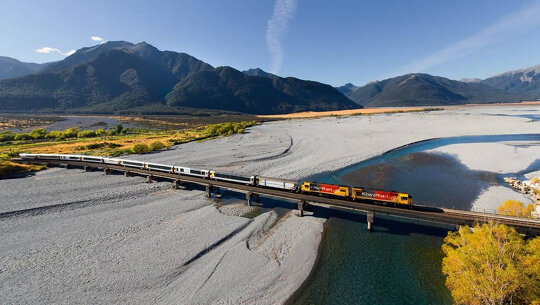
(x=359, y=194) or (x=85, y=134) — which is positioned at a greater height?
(x=85, y=134)

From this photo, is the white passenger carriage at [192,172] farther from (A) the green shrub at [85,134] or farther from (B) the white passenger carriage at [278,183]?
(A) the green shrub at [85,134]

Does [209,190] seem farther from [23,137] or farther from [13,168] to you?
[23,137]

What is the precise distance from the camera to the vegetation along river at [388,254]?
25.3 m

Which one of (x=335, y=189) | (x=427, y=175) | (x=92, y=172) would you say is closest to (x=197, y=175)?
(x=335, y=189)

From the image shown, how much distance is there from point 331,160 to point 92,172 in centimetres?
6600

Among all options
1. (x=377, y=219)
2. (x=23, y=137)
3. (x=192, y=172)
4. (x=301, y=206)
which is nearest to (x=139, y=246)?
(x=192, y=172)

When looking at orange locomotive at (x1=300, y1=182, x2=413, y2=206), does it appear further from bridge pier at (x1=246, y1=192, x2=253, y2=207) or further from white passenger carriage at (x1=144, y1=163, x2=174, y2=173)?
white passenger carriage at (x1=144, y1=163, x2=174, y2=173)

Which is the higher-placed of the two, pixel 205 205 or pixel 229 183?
pixel 229 183

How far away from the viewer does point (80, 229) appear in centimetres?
3612

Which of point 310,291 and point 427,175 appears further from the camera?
point 427,175

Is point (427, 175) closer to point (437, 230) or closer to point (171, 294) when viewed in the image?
point (437, 230)

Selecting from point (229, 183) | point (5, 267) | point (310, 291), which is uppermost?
point (229, 183)

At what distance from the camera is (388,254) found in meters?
31.5

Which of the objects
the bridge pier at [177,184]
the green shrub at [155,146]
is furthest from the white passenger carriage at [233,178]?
the green shrub at [155,146]
